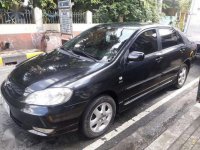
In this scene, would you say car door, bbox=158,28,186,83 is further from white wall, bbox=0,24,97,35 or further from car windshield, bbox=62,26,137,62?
white wall, bbox=0,24,97,35

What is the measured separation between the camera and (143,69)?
12.4 feet

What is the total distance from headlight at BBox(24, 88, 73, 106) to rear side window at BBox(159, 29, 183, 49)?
2348 mm

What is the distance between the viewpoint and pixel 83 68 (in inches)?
125

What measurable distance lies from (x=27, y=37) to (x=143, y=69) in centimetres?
593

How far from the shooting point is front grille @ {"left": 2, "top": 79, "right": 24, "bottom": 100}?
9.48 ft

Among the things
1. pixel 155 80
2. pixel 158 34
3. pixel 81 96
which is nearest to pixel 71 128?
pixel 81 96

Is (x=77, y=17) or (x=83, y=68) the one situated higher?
(x=77, y=17)

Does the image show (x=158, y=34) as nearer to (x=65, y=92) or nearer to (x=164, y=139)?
(x=164, y=139)

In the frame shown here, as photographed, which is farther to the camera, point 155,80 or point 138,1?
point 138,1

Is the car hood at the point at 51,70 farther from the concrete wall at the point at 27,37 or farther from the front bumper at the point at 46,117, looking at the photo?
the concrete wall at the point at 27,37

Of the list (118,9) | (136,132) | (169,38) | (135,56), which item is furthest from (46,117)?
(118,9)

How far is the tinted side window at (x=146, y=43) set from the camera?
12.2 feet

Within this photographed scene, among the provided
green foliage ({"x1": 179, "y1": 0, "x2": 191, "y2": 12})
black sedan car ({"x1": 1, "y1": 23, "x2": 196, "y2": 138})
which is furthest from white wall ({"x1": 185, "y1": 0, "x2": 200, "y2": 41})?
green foliage ({"x1": 179, "y1": 0, "x2": 191, "y2": 12})

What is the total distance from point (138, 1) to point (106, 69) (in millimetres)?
8584
